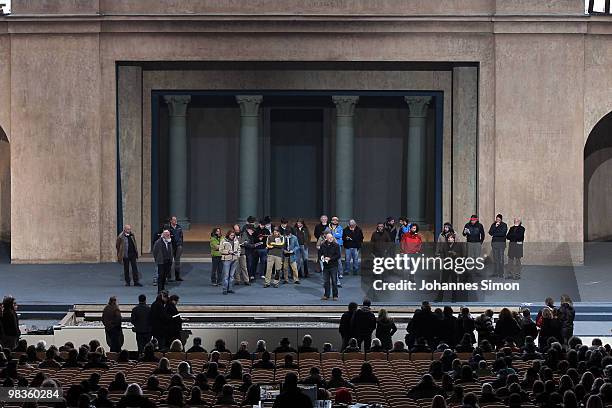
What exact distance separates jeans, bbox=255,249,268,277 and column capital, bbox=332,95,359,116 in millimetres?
7315

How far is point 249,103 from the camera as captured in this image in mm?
34812

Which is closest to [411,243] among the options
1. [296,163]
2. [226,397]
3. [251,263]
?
[251,263]

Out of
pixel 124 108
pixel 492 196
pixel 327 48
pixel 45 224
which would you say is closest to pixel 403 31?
pixel 327 48

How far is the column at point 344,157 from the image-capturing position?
35094 millimetres

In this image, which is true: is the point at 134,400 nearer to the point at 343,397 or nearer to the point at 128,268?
the point at 343,397

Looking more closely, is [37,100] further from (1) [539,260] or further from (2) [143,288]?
(1) [539,260]

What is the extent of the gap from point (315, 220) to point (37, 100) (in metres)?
12.5

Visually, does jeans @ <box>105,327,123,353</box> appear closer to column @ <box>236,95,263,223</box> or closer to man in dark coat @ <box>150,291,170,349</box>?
man in dark coat @ <box>150,291,170,349</box>

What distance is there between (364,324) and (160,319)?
11.4ft

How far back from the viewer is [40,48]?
30.9 meters

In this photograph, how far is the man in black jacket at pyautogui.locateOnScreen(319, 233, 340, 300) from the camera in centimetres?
2589

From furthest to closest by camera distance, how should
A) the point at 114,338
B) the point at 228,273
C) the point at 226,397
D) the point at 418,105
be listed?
the point at 418,105, the point at 228,273, the point at 114,338, the point at 226,397

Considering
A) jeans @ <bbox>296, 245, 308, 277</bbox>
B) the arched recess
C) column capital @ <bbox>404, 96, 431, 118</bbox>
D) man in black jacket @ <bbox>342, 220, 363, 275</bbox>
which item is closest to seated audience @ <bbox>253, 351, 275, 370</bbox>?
man in black jacket @ <bbox>342, 220, 363, 275</bbox>

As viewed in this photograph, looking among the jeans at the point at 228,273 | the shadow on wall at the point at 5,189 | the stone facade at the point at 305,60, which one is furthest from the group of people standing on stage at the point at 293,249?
the shadow on wall at the point at 5,189
